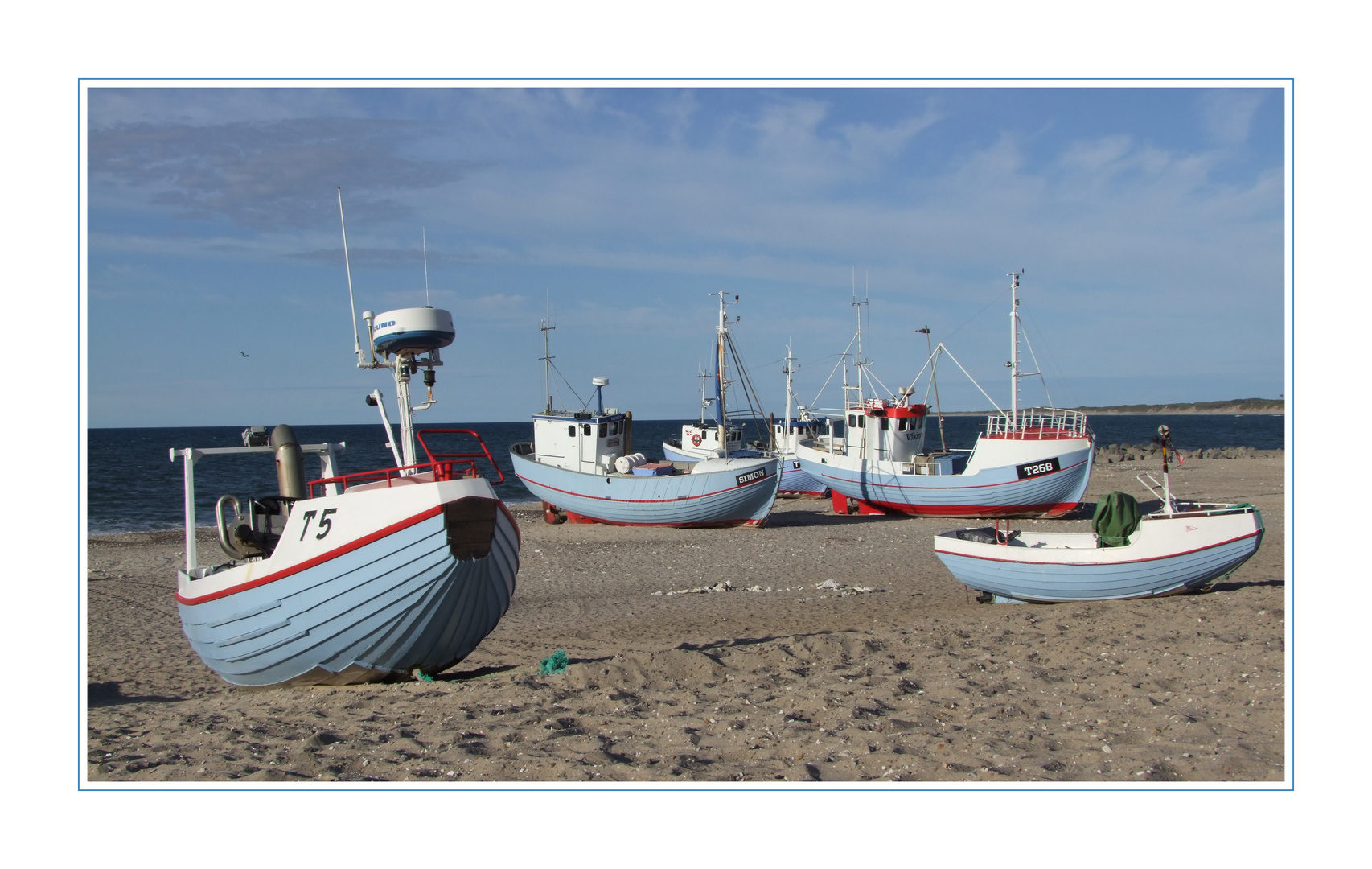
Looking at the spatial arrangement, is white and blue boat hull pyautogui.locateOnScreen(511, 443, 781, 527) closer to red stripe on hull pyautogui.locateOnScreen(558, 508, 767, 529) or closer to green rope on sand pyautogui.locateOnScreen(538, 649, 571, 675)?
red stripe on hull pyautogui.locateOnScreen(558, 508, 767, 529)

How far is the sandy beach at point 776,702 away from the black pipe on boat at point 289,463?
213 cm

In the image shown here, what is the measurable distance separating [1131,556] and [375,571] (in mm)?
9013

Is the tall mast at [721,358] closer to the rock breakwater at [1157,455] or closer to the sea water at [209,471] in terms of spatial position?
the sea water at [209,471]

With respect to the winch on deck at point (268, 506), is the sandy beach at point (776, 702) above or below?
below

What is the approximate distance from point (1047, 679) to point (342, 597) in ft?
20.7

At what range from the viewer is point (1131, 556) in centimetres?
1069

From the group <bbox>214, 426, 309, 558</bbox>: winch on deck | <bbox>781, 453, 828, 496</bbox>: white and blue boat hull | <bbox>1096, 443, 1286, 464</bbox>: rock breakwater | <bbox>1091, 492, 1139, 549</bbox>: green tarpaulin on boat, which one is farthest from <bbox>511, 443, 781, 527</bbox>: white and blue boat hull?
<bbox>1096, 443, 1286, 464</bbox>: rock breakwater

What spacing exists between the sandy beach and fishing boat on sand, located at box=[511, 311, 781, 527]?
10542 millimetres

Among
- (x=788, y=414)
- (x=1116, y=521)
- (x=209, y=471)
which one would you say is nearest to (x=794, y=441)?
(x=788, y=414)

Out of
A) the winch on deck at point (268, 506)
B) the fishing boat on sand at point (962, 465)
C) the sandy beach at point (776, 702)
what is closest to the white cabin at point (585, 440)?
the fishing boat on sand at point (962, 465)

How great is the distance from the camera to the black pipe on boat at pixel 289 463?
9.11 metres
